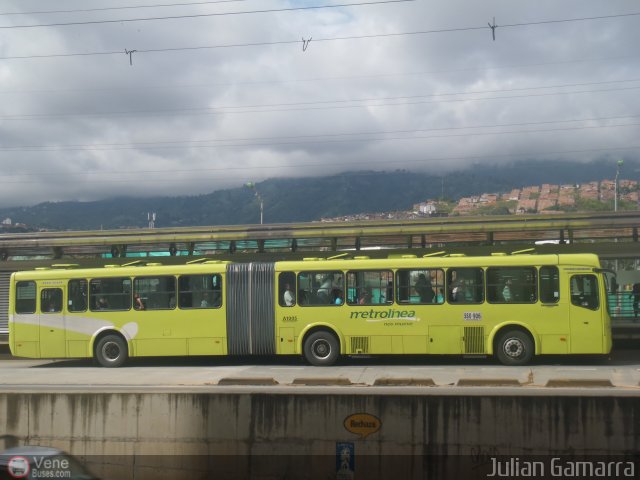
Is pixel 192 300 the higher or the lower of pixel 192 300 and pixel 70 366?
the higher

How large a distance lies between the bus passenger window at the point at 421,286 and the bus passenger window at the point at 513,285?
1244 millimetres

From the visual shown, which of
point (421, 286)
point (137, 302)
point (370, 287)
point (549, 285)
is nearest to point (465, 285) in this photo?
point (421, 286)

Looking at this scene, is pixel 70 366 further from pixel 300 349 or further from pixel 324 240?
pixel 324 240

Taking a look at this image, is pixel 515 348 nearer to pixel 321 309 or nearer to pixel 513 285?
pixel 513 285

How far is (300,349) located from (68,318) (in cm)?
677

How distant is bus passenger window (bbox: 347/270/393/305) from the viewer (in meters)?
17.3

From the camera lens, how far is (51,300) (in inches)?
747

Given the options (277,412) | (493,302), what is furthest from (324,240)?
(277,412)

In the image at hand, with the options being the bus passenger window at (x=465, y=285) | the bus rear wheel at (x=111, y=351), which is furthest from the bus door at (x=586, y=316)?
the bus rear wheel at (x=111, y=351)

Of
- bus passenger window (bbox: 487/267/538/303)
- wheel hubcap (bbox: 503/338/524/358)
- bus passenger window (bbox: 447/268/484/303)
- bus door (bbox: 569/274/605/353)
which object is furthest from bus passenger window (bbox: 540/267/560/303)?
bus passenger window (bbox: 447/268/484/303)

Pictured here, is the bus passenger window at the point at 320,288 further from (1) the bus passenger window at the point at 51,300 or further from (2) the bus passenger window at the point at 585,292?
(1) the bus passenger window at the point at 51,300

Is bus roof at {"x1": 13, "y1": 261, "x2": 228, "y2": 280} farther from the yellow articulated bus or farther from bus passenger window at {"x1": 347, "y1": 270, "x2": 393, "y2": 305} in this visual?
bus passenger window at {"x1": 347, "y1": 270, "x2": 393, "y2": 305}

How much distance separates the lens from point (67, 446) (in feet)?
37.3

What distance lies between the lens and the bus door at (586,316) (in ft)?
53.0
